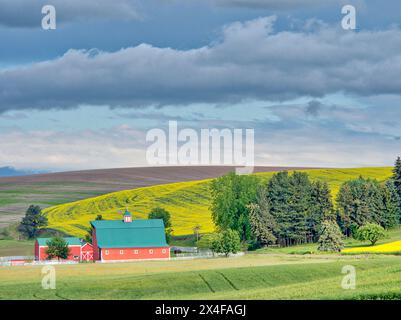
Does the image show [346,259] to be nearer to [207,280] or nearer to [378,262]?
[378,262]

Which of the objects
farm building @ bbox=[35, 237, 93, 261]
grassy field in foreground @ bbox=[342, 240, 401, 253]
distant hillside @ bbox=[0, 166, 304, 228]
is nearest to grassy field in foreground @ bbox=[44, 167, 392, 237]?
distant hillside @ bbox=[0, 166, 304, 228]

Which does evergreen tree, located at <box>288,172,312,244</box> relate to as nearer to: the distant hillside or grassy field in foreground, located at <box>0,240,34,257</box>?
grassy field in foreground, located at <box>0,240,34,257</box>

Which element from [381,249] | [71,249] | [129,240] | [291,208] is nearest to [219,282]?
[381,249]

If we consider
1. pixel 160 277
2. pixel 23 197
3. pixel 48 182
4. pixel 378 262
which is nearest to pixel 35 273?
pixel 160 277

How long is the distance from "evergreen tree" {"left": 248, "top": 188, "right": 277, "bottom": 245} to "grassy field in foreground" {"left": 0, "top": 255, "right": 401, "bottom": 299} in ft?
81.2

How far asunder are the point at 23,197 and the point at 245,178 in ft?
184

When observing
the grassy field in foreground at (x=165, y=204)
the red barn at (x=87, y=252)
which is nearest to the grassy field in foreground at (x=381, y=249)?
the red barn at (x=87, y=252)

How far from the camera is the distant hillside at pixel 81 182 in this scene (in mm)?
159750

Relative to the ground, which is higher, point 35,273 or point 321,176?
point 321,176

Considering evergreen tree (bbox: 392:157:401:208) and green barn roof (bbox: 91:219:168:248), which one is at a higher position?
evergreen tree (bbox: 392:157:401:208)

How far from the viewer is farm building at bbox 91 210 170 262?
103 m

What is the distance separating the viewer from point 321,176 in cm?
15850

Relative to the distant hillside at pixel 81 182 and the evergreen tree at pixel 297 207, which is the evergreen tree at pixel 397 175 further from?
the distant hillside at pixel 81 182
